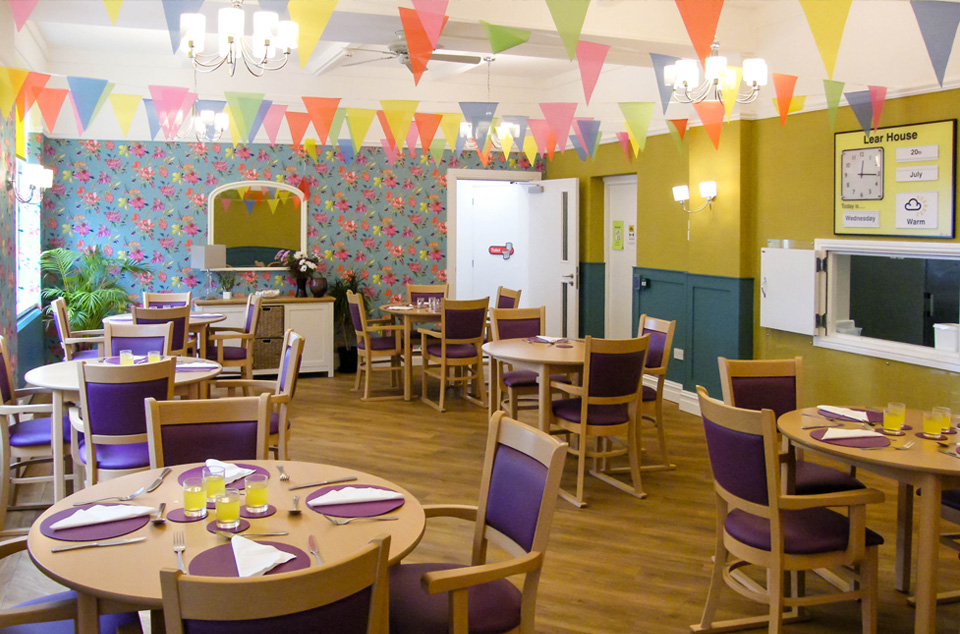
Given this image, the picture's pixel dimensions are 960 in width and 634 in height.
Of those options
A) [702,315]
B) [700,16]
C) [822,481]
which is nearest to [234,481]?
[822,481]

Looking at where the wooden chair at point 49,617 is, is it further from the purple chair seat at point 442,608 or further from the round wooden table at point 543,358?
the round wooden table at point 543,358

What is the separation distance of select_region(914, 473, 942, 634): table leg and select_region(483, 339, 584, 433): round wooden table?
212 centimetres

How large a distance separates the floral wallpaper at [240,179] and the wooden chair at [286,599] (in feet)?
23.7

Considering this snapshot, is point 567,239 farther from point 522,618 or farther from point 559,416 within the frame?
point 522,618

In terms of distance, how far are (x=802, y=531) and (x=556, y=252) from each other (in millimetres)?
6078

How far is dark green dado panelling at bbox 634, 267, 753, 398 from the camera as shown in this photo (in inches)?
245

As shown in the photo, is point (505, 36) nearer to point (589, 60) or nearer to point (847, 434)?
point (589, 60)

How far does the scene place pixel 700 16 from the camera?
3.55m

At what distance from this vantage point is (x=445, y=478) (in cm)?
478

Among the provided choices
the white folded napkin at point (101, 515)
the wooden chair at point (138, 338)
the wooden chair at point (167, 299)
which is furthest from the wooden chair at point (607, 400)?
the wooden chair at point (167, 299)

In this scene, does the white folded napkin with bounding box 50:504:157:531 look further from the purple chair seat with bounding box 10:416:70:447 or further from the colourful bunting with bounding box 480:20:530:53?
the colourful bunting with bounding box 480:20:530:53

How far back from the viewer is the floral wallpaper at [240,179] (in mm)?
7816

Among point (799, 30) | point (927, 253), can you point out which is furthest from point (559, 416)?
point (799, 30)

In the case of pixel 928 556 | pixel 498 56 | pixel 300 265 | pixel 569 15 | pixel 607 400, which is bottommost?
pixel 928 556
